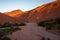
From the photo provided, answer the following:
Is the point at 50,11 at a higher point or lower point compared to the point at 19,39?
higher

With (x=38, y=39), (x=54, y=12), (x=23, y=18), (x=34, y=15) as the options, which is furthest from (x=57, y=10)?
(x=38, y=39)

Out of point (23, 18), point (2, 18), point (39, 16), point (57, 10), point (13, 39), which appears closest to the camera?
point (13, 39)

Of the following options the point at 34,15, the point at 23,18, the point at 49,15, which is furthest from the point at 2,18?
the point at 23,18

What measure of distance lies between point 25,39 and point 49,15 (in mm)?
52373

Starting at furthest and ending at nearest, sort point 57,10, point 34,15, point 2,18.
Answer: point 34,15 → point 57,10 → point 2,18

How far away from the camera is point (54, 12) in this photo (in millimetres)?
63406

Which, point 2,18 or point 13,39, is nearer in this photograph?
point 13,39

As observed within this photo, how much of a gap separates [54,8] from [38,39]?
53141mm

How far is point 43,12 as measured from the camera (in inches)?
2749

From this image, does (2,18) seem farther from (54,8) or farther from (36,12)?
(36,12)

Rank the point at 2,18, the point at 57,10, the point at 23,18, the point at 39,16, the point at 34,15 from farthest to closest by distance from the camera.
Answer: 1. the point at 23,18
2. the point at 34,15
3. the point at 39,16
4. the point at 57,10
5. the point at 2,18

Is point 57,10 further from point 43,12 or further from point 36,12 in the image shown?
point 36,12

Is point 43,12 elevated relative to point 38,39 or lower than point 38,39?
elevated

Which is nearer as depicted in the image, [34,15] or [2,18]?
[2,18]
